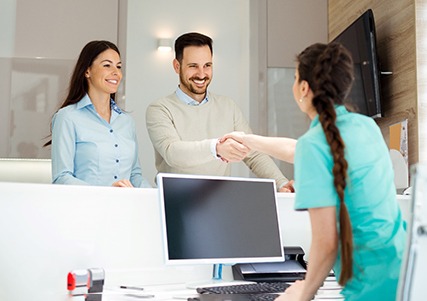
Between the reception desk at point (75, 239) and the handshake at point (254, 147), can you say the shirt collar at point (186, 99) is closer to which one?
the handshake at point (254, 147)

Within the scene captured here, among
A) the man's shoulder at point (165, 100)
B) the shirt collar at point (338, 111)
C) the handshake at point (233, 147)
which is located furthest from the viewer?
the man's shoulder at point (165, 100)

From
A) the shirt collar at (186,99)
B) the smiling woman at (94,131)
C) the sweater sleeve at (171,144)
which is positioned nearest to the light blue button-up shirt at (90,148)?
the smiling woman at (94,131)

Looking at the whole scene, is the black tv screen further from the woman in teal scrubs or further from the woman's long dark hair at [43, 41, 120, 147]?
the woman in teal scrubs

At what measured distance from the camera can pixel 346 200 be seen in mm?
1341

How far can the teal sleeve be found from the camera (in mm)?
1295

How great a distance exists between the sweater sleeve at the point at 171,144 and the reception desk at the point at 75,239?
1.77 ft

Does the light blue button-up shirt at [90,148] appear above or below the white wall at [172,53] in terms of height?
below

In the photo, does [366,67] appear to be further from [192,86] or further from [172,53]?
[172,53]

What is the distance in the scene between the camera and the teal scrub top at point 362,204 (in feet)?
4.32

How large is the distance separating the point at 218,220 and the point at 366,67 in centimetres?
181

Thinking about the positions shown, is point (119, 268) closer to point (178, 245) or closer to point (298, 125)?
point (178, 245)

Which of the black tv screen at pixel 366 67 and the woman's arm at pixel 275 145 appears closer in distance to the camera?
the woman's arm at pixel 275 145

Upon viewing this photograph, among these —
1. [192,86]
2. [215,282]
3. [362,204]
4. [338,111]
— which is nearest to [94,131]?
[192,86]

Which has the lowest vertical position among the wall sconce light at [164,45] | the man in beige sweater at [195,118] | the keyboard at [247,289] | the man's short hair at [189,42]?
the keyboard at [247,289]
